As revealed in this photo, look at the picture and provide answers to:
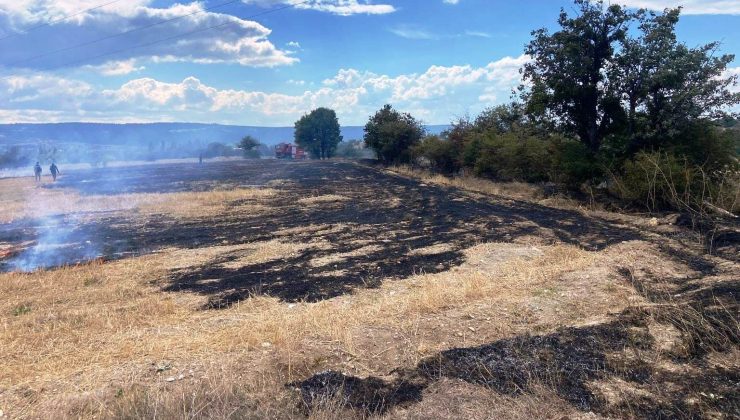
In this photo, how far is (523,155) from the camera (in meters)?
23.0

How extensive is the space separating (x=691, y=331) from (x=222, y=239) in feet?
38.1

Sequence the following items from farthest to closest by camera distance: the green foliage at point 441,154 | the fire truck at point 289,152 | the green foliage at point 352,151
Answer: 1. the green foliage at point 352,151
2. the fire truck at point 289,152
3. the green foliage at point 441,154

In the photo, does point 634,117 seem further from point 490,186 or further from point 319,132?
point 319,132

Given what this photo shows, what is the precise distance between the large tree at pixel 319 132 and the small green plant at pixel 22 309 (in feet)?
236

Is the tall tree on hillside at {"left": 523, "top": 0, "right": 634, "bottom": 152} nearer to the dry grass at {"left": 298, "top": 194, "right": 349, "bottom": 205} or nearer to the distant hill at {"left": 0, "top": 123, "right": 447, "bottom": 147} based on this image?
the dry grass at {"left": 298, "top": 194, "right": 349, "bottom": 205}

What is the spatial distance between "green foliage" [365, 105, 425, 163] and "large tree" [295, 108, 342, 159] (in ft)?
107

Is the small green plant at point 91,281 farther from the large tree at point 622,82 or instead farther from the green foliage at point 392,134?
the green foliage at point 392,134

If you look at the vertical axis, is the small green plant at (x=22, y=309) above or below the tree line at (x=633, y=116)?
below

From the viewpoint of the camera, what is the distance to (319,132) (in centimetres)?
7912

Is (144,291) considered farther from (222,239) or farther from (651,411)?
(651,411)

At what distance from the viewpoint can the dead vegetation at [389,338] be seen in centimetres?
411

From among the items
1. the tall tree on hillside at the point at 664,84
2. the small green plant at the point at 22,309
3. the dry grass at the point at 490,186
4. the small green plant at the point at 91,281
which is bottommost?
the small green plant at the point at 91,281

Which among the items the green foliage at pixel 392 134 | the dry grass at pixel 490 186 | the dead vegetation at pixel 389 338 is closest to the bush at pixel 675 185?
the dead vegetation at pixel 389 338

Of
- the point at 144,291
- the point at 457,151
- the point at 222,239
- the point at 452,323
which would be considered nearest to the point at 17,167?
the point at 457,151
